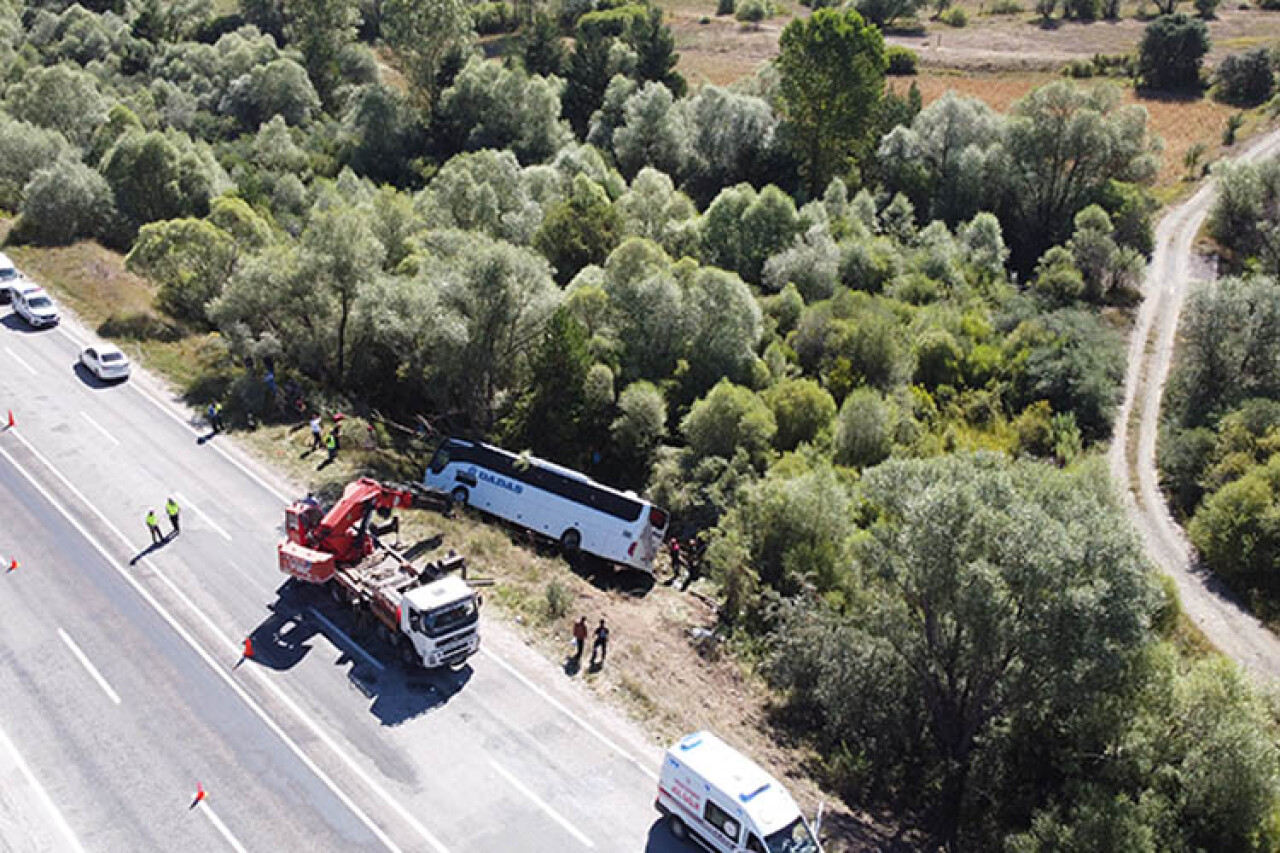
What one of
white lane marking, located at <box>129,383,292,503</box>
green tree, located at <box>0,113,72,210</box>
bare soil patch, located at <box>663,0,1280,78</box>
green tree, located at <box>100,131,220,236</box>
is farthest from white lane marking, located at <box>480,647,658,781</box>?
bare soil patch, located at <box>663,0,1280,78</box>

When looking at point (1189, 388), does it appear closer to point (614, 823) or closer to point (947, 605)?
point (947, 605)

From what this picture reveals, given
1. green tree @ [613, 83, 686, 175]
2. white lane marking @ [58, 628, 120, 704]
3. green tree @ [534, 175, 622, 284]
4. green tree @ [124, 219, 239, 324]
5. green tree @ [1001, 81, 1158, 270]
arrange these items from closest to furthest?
white lane marking @ [58, 628, 120, 704] < green tree @ [124, 219, 239, 324] < green tree @ [534, 175, 622, 284] < green tree @ [1001, 81, 1158, 270] < green tree @ [613, 83, 686, 175]

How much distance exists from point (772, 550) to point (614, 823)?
602 inches

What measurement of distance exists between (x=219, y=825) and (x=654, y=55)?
91.3 m

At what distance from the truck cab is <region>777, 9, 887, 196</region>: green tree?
62109 mm

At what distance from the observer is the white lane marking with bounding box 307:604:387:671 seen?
1140 inches

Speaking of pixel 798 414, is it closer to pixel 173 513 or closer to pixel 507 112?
pixel 173 513

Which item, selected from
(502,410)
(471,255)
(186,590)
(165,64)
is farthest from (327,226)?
(165,64)

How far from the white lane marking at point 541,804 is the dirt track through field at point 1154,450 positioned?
26958 mm

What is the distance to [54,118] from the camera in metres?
76.8

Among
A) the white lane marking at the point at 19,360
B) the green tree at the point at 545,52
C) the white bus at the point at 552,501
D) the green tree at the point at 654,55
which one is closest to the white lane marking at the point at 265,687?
the white lane marking at the point at 19,360

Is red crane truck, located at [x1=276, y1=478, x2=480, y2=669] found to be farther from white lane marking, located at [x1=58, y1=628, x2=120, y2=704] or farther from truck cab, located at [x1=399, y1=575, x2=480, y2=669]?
white lane marking, located at [x1=58, y1=628, x2=120, y2=704]

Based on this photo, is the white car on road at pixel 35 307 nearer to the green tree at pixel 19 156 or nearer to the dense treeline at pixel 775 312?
the dense treeline at pixel 775 312

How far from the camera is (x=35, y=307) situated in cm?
4978
